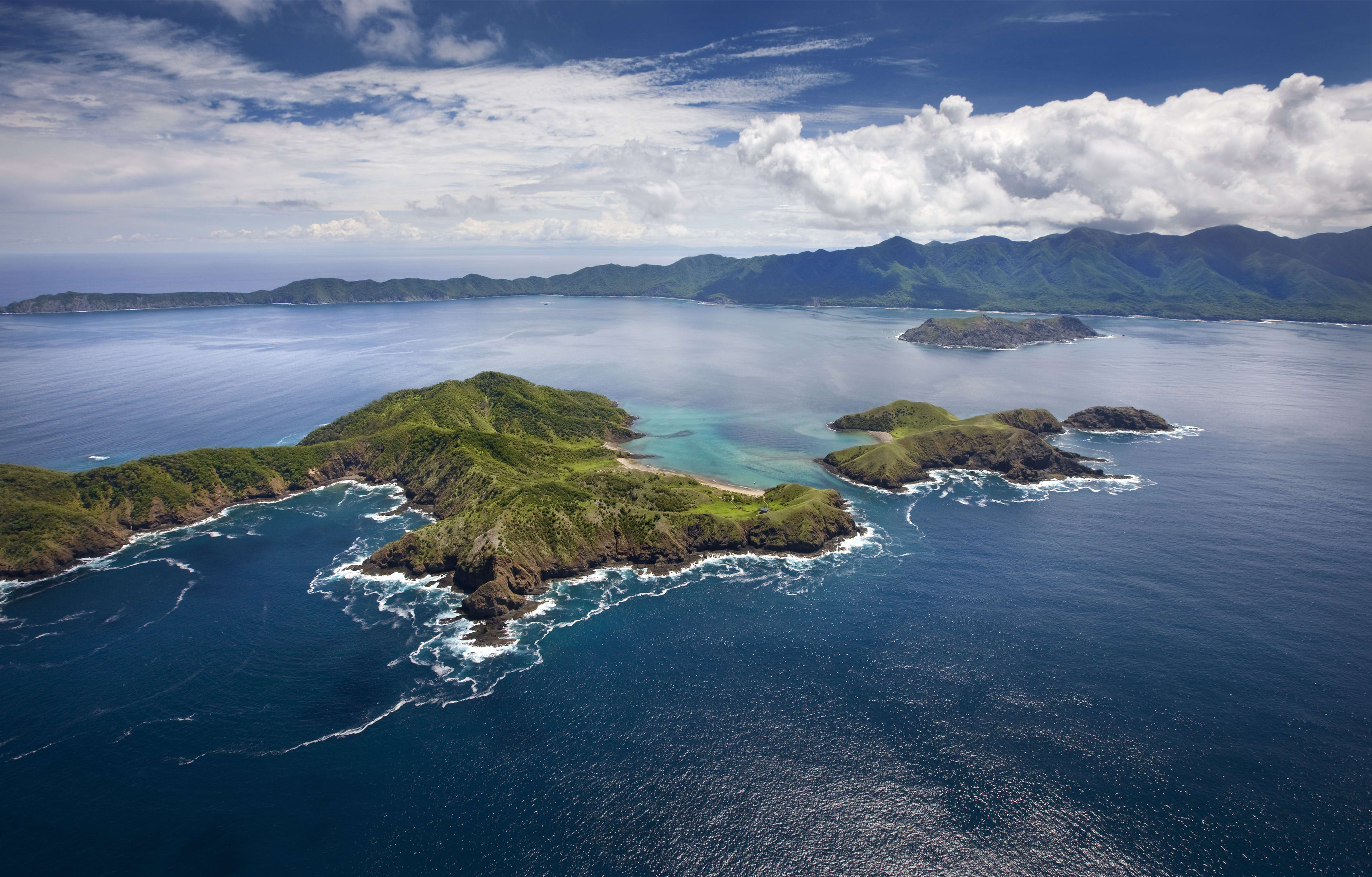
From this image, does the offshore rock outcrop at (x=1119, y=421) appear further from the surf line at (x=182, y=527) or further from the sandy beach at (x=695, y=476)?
the surf line at (x=182, y=527)

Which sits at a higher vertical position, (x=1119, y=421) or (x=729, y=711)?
(x=1119, y=421)

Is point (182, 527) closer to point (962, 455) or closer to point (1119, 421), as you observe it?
point (962, 455)

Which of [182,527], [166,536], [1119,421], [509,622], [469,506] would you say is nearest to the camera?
[509,622]

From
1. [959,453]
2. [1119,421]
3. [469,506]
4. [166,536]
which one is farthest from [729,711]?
[1119,421]

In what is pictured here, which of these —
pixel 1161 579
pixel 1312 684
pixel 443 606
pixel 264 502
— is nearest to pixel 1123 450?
pixel 1161 579

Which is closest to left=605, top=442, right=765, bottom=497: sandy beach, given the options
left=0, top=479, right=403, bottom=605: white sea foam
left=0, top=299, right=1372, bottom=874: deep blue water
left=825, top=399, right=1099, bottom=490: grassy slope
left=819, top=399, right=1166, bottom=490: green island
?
left=819, top=399, right=1166, bottom=490: green island

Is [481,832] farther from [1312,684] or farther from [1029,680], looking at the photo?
[1312,684]

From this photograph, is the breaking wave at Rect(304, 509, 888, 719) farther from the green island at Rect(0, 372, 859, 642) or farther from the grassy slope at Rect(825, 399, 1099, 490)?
the grassy slope at Rect(825, 399, 1099, 490)
